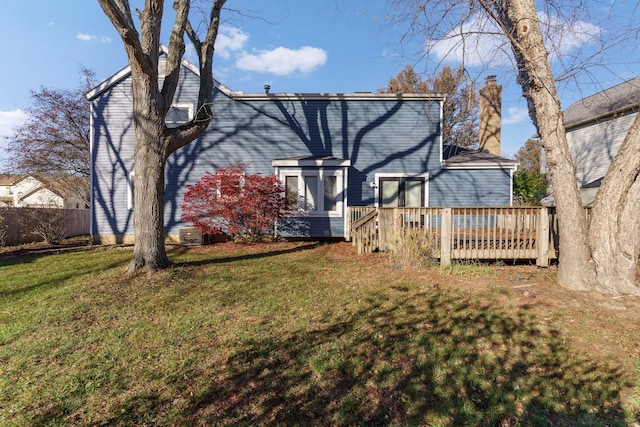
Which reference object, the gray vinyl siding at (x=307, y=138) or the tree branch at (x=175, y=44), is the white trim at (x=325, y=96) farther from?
the tree branch at (x=175, y=44)

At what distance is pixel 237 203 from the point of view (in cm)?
924

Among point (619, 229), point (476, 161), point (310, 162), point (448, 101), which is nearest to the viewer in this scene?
point (619, 229)

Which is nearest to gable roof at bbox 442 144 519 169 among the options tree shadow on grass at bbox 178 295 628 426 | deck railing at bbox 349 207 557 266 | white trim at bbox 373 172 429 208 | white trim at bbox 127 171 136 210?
white trim at bbox 373 172 429 208

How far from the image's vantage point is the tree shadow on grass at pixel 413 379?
7.70ft

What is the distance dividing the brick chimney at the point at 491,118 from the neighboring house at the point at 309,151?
2725 millimetres

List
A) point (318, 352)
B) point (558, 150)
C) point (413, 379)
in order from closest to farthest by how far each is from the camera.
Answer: point (413, 379), point (318, 352), point (558, 150)

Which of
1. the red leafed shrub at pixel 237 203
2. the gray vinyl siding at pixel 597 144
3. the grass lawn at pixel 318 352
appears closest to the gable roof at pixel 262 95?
the red leafed shrub at pixel 237 203

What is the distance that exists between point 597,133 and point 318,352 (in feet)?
65.4

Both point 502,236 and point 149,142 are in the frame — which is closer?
point 149,142

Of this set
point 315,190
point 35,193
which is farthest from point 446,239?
point 35,193

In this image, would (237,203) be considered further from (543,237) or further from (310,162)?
(543,237)

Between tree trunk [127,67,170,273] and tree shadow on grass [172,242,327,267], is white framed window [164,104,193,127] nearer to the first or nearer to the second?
tree shadow on grass [172,242,327,267]

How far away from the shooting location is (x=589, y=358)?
306 centimetres

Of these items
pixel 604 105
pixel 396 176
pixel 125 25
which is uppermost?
pixel 604 105
